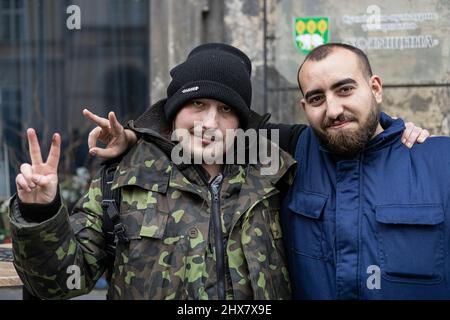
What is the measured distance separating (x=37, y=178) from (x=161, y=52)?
3091 mm

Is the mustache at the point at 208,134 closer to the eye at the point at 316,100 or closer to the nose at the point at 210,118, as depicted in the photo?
the nose at the point at 210,118

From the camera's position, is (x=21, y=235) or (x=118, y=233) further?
(x=118, y=233)

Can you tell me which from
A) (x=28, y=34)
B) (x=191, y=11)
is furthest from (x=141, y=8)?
(x=28, y=34)

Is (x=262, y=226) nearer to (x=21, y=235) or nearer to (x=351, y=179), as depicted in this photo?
(x=351, y=179)

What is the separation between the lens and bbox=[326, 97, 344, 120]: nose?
8.15 feet

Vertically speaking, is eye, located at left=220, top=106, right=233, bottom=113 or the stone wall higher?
the stone wall

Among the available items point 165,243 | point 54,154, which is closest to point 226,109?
point 165,243

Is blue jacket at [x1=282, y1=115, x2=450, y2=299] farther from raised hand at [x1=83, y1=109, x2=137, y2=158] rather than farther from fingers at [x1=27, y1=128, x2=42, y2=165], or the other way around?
fingers at [x1=27, y1=128, x2=42, y2=165]

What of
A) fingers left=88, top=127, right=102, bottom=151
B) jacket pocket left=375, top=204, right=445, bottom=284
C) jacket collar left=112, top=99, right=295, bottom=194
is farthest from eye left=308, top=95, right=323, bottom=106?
fingers left=88, top=127, right=102, bottom=151

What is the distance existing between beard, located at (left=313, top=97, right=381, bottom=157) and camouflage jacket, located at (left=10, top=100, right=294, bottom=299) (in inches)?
11.9

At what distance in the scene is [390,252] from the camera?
2.38m

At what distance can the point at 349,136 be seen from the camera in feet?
8.15

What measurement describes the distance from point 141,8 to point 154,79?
0.70 m

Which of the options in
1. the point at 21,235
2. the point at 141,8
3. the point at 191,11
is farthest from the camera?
the point at 141,8
